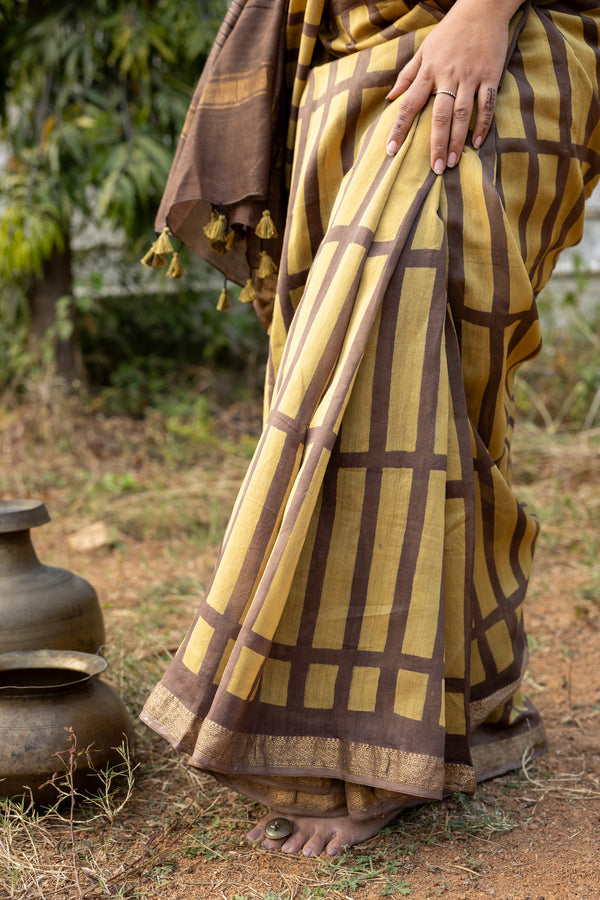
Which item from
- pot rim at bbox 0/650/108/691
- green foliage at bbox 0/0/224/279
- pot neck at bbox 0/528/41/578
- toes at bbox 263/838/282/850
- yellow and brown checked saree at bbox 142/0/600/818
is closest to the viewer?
yellow and brown checked saree at bbox 142/0/600/818

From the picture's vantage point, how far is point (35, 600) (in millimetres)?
2070

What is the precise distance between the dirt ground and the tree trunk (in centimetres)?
115

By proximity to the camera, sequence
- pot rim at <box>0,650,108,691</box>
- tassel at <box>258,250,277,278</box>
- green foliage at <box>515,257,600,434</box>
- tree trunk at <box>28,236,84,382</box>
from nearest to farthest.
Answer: pot rim at <box>0,650,108,691</box> < tassel at <box>258,250,277,278</box> < green foliage at <box>515,257,600,434</box> < tree trunk at <box>28,236,84,382</box>

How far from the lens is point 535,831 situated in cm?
165

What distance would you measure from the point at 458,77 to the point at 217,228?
2.05 feet

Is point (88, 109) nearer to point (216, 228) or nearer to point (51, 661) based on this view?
point (216, 228)

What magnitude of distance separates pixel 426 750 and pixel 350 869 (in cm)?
27

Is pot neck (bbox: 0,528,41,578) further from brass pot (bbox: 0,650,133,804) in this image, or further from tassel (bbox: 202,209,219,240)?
tassel (bbox: 202,209,219,240)

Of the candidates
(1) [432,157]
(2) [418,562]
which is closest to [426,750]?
(2) [418,562]

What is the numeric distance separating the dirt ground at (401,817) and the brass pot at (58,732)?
123 mm

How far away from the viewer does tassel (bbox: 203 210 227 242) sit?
1.94 m

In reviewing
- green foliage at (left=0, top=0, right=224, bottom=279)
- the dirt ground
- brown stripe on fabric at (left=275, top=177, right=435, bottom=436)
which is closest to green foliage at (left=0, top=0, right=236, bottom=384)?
green foliage at (left=0, top=0, right=224, bottom=279)

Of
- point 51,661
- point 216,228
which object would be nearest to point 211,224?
point 216,228

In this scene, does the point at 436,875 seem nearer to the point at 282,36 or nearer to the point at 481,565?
the point at 481,565
